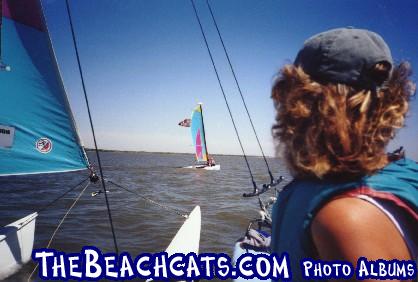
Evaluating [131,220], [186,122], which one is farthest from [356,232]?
[186,122]

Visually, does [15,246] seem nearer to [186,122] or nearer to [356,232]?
[356,232]

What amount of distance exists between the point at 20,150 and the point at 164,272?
3962mm

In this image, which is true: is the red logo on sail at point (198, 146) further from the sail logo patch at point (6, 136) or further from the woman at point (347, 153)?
the woman at point (347, 153)

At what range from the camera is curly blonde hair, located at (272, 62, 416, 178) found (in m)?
0.82

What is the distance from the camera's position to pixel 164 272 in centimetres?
178

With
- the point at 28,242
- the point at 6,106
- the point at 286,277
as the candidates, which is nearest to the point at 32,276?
the point at 28,242

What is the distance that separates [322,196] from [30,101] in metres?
5.02

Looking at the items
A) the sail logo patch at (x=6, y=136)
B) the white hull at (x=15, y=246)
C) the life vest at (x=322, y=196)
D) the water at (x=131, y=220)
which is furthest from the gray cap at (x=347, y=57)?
the water at (x=131, y=220)

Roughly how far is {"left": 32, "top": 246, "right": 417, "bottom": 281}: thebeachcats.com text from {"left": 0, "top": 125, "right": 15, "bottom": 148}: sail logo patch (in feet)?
10.2

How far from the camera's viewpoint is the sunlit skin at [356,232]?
27.5 inches

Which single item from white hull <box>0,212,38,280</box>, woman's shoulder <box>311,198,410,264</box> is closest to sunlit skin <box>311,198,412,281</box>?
woman's shoulder <box>311,198,410,264</box>

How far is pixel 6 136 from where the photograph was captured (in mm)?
4266

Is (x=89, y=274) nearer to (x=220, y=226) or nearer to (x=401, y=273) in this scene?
(x=401, y=273)

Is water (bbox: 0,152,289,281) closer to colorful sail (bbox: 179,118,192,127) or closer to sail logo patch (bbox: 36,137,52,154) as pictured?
sail logo patch (bbox: 36,137,52,154)
